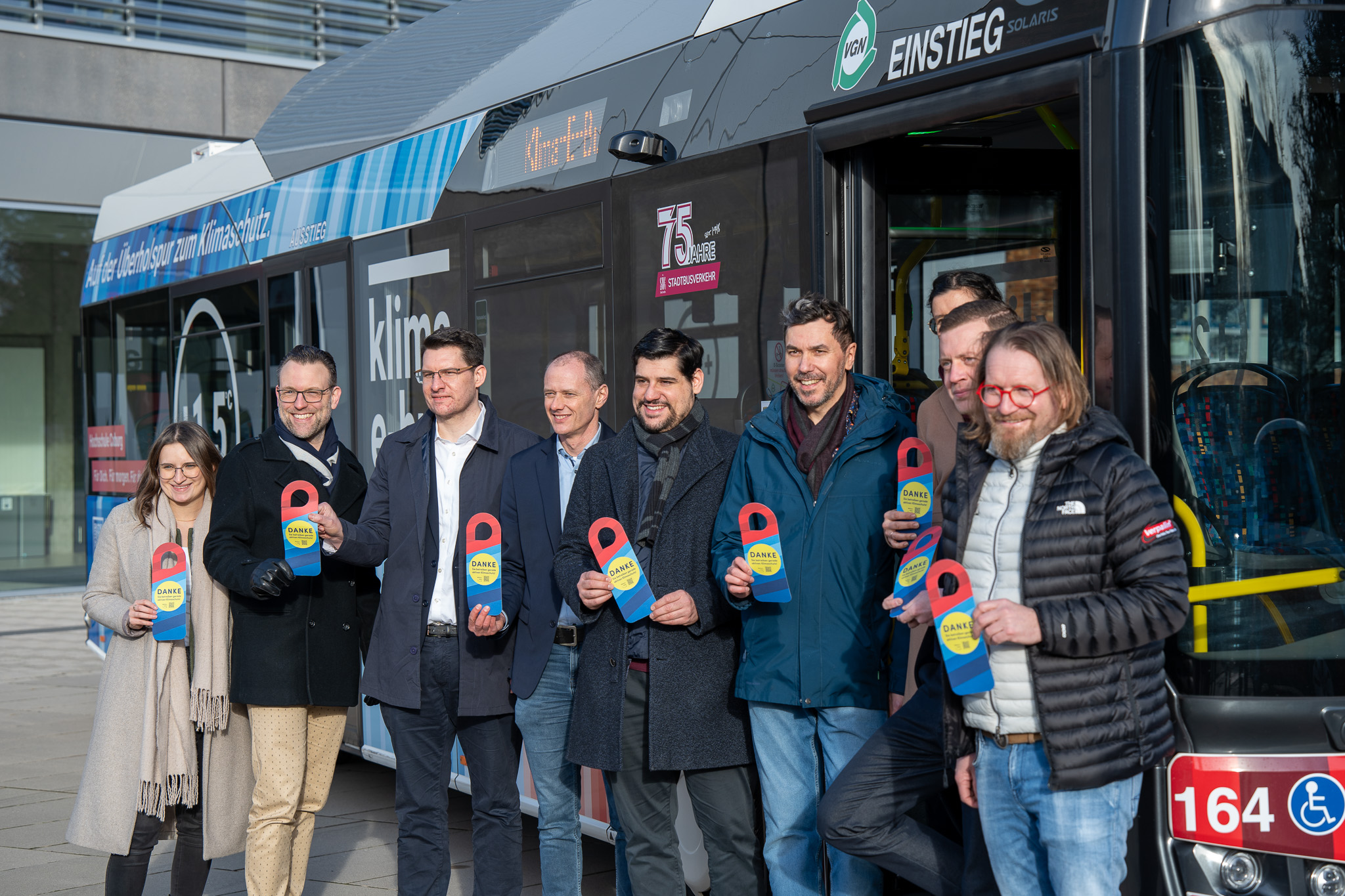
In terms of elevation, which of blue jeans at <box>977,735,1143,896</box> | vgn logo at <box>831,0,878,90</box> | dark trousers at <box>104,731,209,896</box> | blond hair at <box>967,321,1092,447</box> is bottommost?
dark trousers at <box>104,731,209,896</box>

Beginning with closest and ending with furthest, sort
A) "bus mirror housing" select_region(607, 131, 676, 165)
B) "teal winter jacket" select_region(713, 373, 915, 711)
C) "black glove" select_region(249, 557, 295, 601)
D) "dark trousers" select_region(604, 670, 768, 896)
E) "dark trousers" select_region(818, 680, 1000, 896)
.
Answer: "dark trousers" select_region(818, 680, 1000, 896), "teal winter jacket" select_region(713, 373, 915, 711), "dark trousers" select_region(604, 670, 768, 896), "black glove" select_region(249, 557, 295, 601), "bus mirror housing" select_region(607, 131, 676, 165)

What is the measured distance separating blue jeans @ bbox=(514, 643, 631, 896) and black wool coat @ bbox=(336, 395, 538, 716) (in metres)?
0.17

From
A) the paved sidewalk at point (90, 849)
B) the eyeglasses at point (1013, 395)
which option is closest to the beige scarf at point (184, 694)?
the paved sidewalk at point (90, 849)

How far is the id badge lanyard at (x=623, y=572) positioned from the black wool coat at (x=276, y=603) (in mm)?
1168

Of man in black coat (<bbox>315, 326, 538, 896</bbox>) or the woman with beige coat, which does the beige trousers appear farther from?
man in black coat (<bbox>315, 326, 538, 896</bbox>)

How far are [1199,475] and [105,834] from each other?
130 inches

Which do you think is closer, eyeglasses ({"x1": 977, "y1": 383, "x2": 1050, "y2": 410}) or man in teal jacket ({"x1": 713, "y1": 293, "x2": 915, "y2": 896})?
eyeglasses ({"x1": 977, "y1": 383, "x2": 1050, "y2": 410})

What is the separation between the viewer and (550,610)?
4043 millimetres

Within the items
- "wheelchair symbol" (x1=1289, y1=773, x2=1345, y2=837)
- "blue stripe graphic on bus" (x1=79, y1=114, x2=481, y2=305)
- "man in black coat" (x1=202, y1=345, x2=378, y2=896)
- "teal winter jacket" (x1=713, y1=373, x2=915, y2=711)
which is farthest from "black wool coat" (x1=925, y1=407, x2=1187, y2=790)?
"blue stripe graphic on bus" (x1=79, y1=114, x2=481, y2=305)

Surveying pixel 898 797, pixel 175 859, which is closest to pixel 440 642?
pixel 175 859

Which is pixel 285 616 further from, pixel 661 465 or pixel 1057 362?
pixel 1057 362

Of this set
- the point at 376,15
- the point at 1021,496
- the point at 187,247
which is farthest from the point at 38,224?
the point at 1021,496

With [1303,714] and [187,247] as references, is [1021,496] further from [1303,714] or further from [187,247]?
[187,247]

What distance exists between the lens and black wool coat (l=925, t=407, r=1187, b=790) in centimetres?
263
